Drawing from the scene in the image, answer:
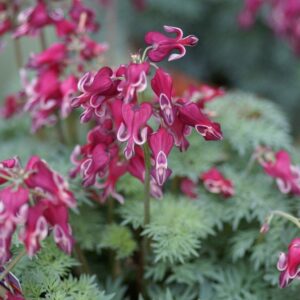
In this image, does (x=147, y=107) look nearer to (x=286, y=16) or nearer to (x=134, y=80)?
(x=134, y=80)

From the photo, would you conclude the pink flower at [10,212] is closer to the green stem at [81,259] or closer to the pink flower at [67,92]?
the green stem at [81,259]

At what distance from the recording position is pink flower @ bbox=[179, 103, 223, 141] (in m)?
0.92

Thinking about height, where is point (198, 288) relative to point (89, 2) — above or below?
above

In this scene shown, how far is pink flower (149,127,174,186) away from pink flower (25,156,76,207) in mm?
148

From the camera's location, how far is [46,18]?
A: 136 cm

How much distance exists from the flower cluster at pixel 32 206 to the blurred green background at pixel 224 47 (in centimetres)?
178

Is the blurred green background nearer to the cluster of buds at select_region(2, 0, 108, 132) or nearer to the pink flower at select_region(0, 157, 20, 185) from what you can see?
the cluster of buds at select_region(2, 0, 108, 132)

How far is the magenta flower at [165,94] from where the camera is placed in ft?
2.95

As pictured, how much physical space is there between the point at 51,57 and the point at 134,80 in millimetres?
509

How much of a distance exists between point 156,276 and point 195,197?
9.6 inches

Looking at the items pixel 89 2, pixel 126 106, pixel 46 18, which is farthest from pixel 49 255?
pixel 89 2

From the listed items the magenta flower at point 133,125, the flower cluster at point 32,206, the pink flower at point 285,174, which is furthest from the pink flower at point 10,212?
the pink flower at point 285,174

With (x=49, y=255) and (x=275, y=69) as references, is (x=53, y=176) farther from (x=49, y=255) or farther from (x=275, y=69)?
(x=275, y=69)

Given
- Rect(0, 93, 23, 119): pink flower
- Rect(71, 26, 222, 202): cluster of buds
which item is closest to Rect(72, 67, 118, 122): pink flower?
Rect(71, 26, 222, 202): cluster of buds
